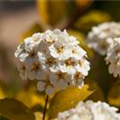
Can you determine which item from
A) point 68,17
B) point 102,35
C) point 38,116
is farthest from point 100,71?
point 38,116

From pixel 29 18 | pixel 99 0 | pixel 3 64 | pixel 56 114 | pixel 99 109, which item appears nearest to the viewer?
pixel 99 109

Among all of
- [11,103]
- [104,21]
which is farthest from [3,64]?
[11,103]

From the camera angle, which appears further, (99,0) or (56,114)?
(99,0)

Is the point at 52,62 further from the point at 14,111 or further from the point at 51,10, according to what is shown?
the point at 51,10

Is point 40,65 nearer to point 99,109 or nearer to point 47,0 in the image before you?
point 99,109

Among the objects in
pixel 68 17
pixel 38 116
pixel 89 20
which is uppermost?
pixel 68 17

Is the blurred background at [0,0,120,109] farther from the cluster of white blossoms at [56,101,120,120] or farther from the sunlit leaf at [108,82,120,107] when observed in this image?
the cluster of white blossoms at [56,101,120,120]
